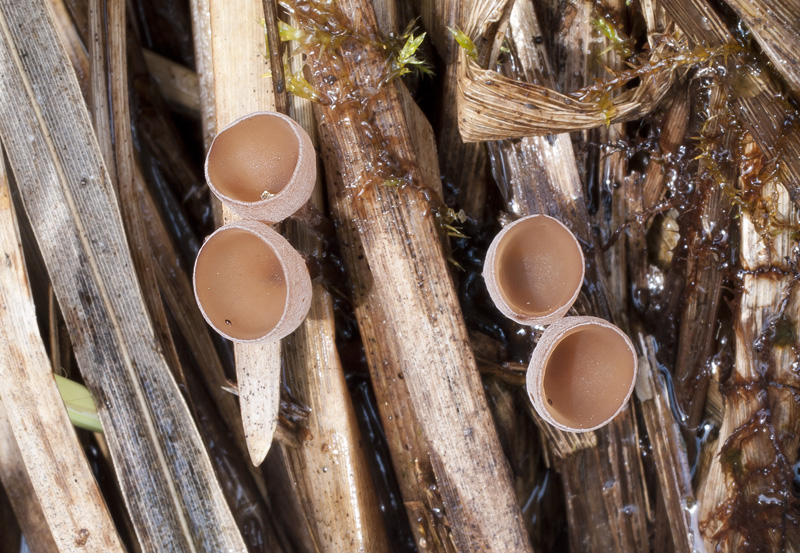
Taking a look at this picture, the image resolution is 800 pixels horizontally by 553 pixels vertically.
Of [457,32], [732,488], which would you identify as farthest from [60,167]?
[732,488]

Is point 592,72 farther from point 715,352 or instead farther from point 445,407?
point 445,407

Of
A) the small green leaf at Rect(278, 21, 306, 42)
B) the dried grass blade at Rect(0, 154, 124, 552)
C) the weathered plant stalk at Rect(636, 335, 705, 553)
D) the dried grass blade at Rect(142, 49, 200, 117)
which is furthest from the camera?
the dried grass blade at Rect(142, 49, 200, 117)

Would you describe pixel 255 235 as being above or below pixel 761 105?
below

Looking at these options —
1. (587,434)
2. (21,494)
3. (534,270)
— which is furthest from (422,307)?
(21,494)

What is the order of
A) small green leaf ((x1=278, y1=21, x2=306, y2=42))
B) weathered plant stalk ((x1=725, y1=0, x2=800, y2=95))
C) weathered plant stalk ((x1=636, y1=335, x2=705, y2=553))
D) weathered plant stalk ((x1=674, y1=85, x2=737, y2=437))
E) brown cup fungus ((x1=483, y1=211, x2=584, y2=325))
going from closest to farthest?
weathered plant stalk ((x1=725, y1=0, x2=800, y2=95))
brown cup fungus ((x1=483, y1=211, x2=584, y2=325))
small green leaf ((x1=278, y1=21, x2=306, y2=42))
weathered plant stalk ((x1=674, y1=85, x2=737, y2=437))
weathered plant stalk ((x1=636, y1=335, x2=705, y2=553))

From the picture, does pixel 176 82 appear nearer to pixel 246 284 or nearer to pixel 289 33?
pixel 289 33

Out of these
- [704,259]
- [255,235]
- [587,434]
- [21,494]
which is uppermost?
[255,235]

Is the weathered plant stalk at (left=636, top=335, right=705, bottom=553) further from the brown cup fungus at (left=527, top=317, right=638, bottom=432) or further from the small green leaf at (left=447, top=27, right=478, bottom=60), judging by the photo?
the small green leaf at (left=447, top=27, right=478, bottom=60)

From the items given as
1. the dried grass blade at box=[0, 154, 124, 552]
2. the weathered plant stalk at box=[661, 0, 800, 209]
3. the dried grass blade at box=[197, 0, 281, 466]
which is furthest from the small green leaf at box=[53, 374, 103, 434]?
the weathered plant stalk at box=[661, 0, 800, 209]
